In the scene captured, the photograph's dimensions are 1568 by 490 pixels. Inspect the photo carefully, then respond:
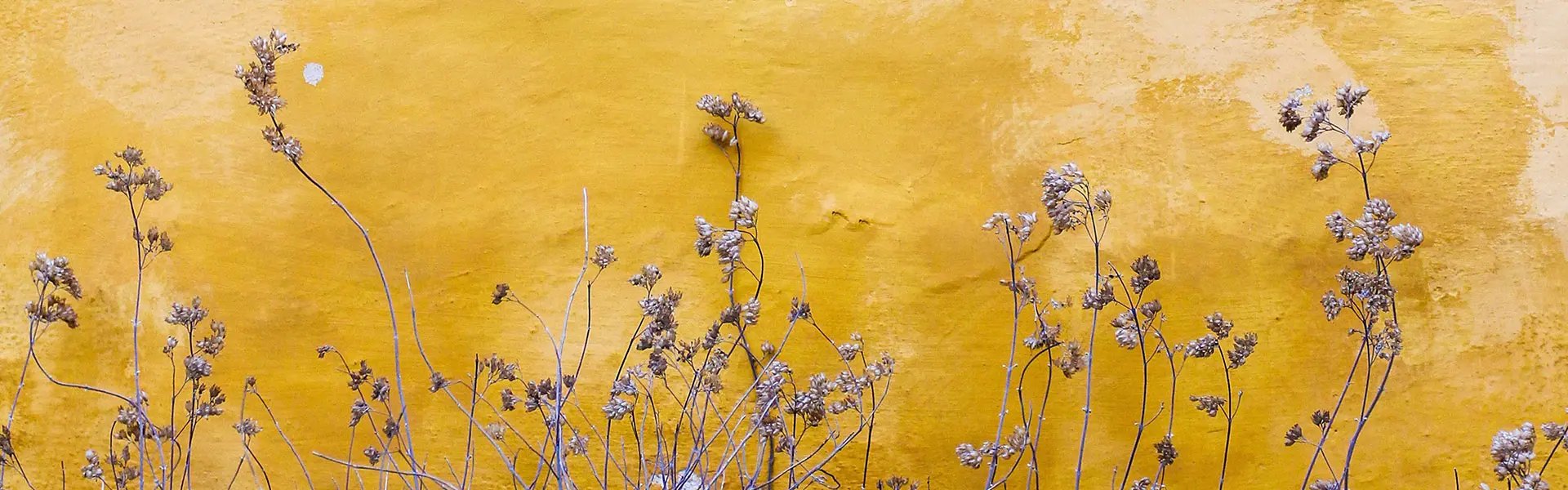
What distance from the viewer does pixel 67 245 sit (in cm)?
365

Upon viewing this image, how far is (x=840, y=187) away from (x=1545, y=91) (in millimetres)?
2223

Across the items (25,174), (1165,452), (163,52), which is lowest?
(1165,452)

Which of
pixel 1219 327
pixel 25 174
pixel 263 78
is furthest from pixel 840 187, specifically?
pixel 25 174

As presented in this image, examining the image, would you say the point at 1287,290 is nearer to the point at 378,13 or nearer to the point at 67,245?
the point at 378,13

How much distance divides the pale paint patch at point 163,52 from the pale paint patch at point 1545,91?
13.1 feet

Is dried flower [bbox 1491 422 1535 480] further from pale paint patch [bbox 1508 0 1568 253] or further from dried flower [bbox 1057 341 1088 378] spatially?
pale paint patch [bbox 1508 0 1568 253]

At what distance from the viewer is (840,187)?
366 cm

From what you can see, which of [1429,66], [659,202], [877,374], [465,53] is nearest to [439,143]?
[465,53]

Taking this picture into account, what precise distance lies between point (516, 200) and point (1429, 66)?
9.62ft

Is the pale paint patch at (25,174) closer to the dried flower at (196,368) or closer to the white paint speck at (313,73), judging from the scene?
the white paint speck at (313,73)

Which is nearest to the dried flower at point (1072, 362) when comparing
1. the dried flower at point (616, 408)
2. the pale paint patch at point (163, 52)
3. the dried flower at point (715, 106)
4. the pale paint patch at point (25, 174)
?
the dried flower at point (616, 408)

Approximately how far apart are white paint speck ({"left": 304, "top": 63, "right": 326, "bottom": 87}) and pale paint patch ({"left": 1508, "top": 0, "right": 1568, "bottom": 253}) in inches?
150

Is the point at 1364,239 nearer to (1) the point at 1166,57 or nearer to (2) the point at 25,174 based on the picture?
(1) the point at 1166,57

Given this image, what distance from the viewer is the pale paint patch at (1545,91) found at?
3.52 m
